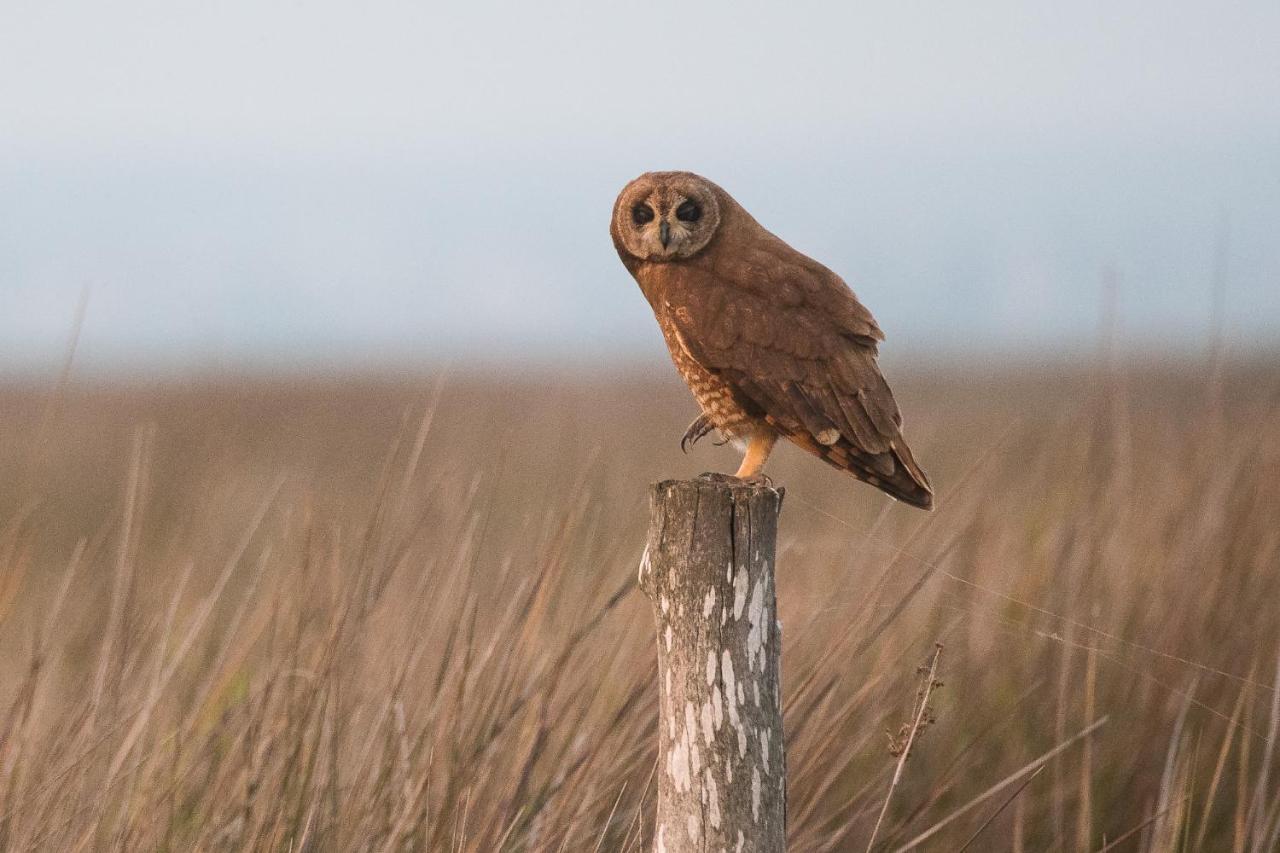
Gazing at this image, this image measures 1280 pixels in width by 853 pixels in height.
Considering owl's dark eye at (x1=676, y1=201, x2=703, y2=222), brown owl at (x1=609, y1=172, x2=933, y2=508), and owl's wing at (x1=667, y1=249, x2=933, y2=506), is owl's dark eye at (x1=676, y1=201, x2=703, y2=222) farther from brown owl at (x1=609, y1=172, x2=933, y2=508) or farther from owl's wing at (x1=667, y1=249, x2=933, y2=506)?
owl's wing at (x1=667, y1=249, x2=933, y2=506)

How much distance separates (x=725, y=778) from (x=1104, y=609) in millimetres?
2048

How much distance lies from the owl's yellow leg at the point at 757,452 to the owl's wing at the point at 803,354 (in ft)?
0.40

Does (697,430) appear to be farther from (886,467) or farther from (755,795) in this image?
(755,795)

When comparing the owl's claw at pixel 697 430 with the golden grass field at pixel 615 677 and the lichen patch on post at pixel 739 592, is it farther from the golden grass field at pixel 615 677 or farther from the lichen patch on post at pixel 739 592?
the lichen patch on post at pixel 739 592

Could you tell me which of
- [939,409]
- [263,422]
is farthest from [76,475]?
[939,409]

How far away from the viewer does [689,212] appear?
2588 mm

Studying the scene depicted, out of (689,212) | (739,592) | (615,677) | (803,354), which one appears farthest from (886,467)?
(615,677)

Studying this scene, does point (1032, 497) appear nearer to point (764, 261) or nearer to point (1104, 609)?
point (1104, 609)

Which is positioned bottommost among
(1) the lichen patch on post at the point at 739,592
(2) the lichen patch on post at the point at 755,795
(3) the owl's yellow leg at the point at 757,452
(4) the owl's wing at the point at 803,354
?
(2) the lichen patch on post at the point at 755,795

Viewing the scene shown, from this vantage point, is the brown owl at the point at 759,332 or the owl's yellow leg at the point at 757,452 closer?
the brown owl at the point at 759,332

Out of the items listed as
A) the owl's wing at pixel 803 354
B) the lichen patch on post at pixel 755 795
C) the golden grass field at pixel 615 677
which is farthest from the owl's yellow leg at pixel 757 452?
the lichen patch on post at pixel 755 795

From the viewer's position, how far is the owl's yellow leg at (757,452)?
263 cm

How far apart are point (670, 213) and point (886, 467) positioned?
2.14 ft

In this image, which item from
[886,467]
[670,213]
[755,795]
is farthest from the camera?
[670,213]
